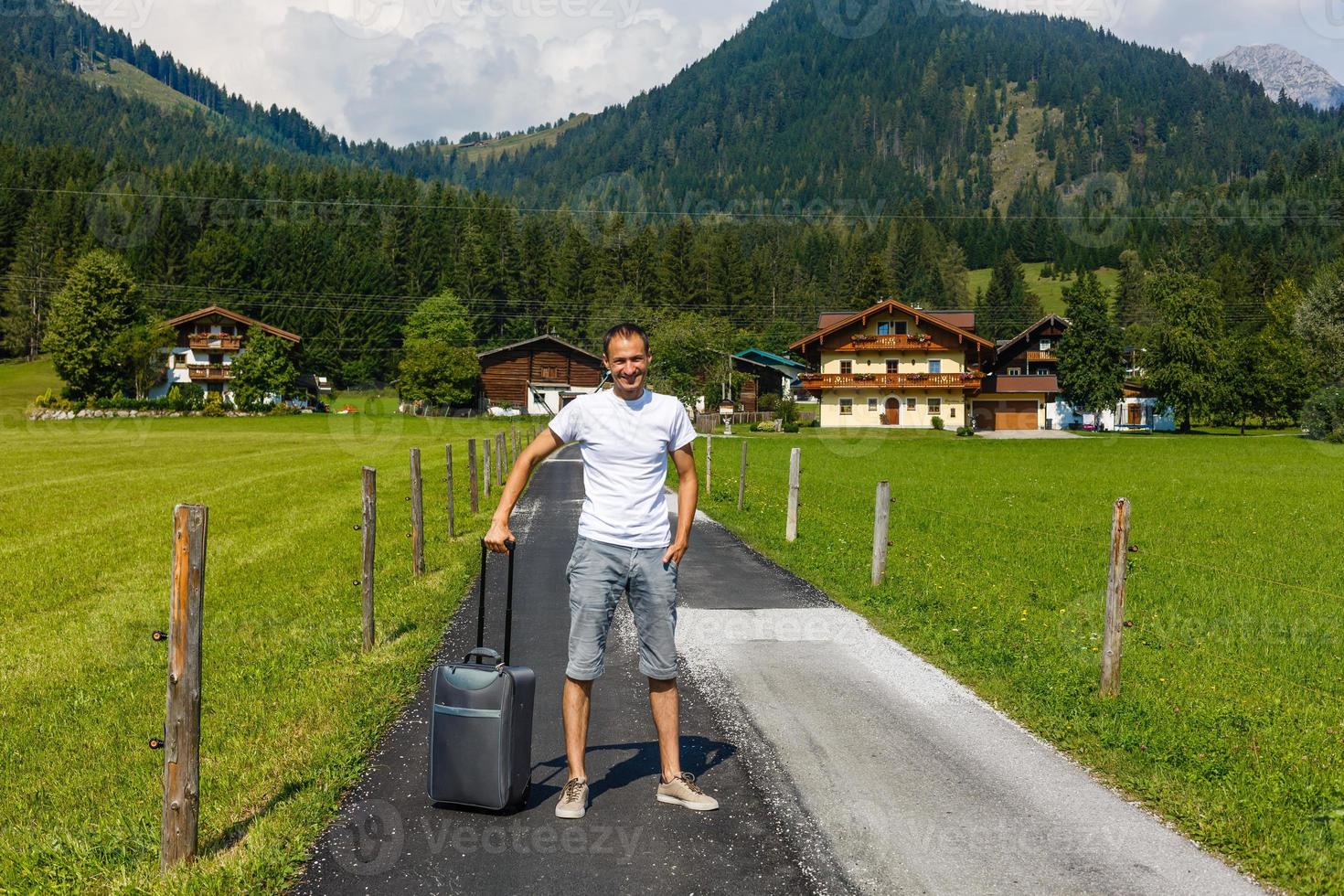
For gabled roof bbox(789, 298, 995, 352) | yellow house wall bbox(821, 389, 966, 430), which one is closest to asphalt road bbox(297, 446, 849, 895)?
gabled roof bbox(789, 298, 995, 352)

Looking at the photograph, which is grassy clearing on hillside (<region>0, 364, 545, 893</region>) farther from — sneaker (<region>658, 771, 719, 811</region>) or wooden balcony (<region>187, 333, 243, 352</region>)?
wooden balcony (<region>187, 333, 243, 352</region>)

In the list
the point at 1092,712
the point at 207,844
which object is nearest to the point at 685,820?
the point at 207,844

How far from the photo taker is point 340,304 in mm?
107438

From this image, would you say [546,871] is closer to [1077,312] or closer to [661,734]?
[661,734]

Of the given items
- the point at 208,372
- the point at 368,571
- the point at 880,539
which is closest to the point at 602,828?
the point at 368,571

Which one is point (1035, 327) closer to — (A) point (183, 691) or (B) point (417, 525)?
(B) point (417, 525)

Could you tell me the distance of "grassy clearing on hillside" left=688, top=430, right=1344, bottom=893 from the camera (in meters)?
5.56

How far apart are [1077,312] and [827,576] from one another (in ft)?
255

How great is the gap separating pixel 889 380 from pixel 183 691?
74.6m

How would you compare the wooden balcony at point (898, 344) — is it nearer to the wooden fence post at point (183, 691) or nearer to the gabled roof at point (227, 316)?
the gabled roof at point (227, 316)

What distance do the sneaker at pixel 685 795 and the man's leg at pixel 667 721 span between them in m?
0.04

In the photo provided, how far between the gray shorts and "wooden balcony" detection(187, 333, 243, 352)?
95849mm

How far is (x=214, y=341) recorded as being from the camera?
9212cm

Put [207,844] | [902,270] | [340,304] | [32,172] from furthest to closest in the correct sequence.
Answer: [902,270] < [32,172] < [340,304] < [207,844]
